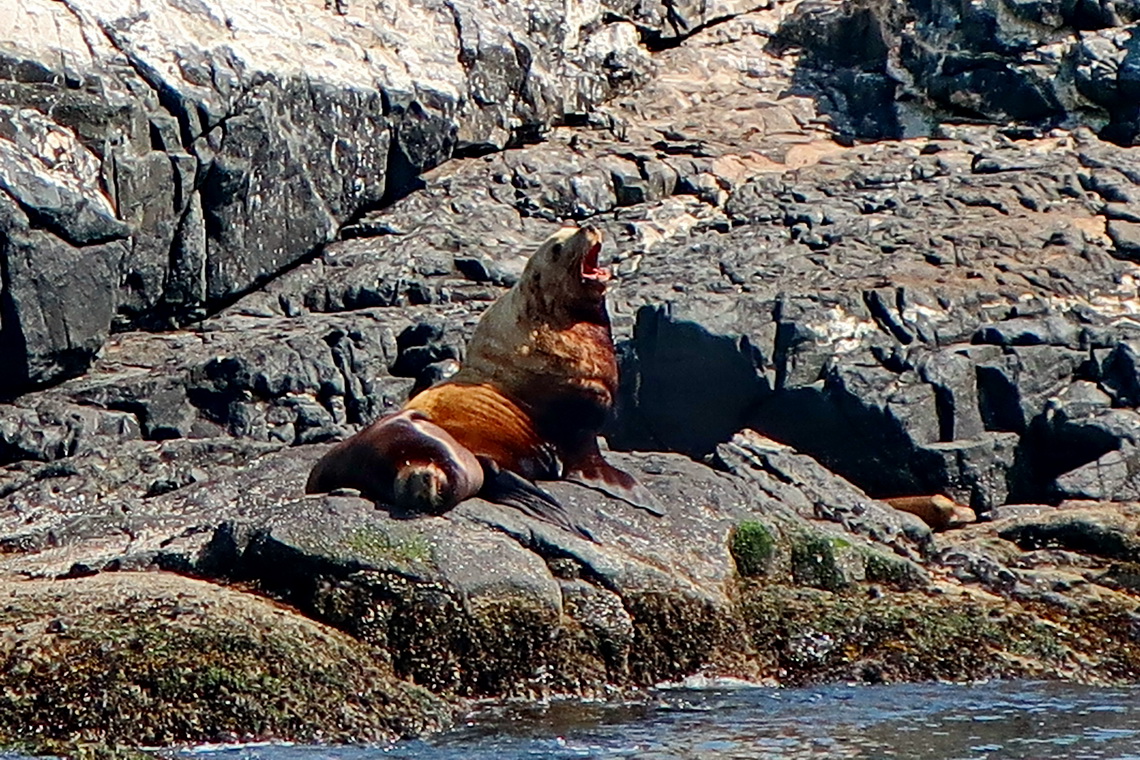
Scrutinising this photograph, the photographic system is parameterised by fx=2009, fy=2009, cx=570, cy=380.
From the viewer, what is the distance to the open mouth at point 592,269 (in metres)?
10.5

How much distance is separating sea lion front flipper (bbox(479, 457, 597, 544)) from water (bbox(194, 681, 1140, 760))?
98cm

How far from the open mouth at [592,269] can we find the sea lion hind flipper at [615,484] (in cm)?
103

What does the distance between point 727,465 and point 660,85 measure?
10.3 meters

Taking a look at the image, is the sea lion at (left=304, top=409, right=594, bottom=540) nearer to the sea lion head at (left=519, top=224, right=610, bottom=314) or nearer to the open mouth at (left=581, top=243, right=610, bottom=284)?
the sea lion head at (left=519, top=224, right=610, bottom=314)

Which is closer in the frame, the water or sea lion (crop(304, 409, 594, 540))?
the water

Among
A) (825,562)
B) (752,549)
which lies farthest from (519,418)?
(825,562)

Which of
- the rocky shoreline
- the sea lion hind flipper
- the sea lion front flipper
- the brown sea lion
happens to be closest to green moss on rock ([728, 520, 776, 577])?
the rocky shoreline

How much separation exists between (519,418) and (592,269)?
3.36 ft

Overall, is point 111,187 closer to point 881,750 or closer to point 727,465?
point 727,465

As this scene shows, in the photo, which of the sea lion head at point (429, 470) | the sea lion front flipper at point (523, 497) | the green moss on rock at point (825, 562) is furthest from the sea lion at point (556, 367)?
the green moss on rock at point (825, 562)

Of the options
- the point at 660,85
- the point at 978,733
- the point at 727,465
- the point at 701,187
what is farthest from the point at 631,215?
the point at 978,733

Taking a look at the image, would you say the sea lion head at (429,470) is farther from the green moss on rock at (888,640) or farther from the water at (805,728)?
the green moss on rock at (888,640)

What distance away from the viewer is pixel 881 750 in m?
7.63

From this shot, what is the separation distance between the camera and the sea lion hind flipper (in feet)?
32.0
